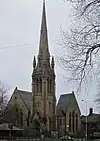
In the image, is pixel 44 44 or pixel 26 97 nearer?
pixel 44 44

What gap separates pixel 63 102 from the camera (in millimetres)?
129375

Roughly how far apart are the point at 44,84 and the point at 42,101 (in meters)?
5.57

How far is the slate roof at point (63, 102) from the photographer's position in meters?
124

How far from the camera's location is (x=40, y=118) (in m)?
114

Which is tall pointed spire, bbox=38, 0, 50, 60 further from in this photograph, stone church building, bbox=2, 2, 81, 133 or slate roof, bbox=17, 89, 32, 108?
slate roof, bbox=17, 89, 32, 108

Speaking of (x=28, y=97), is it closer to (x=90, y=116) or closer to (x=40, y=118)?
(x=40, y=118)

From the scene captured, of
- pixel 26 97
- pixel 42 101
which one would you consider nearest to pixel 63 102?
pixel 26 97

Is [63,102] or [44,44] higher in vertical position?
[44,44]

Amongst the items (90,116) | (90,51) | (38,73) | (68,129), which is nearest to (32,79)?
(38,73)

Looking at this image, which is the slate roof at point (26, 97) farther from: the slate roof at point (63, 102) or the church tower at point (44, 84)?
the slate roof at point (63, 102)

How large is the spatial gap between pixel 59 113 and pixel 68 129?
6088 millimetres

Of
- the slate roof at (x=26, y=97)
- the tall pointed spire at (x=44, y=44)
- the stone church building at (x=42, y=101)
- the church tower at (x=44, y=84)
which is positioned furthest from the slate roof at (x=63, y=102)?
the tall pointed spire at (x=44, y=44)

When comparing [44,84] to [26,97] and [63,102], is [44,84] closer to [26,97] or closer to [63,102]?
[26,97]

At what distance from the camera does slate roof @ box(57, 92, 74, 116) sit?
124 metres
